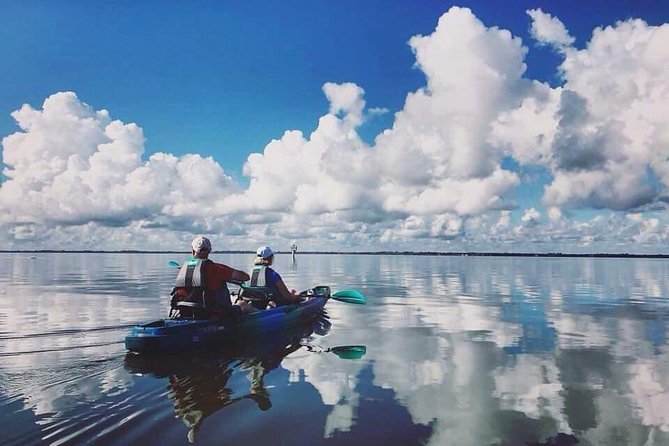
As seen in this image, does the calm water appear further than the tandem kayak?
No

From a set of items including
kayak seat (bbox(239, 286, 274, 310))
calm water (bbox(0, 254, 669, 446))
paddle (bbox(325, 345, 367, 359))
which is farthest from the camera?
kayak seat (bbox(239, 286, 274, 310))

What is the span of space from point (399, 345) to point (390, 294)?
17498mm

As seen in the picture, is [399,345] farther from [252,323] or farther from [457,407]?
[457,407]

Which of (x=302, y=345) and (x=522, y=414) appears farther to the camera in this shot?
(x=302, y=345)

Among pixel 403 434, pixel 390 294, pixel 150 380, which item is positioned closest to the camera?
pixel 403 434

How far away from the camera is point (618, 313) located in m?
23.1

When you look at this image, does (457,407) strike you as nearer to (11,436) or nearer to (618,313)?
(11,436)

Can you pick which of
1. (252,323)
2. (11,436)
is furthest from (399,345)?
(11,436)

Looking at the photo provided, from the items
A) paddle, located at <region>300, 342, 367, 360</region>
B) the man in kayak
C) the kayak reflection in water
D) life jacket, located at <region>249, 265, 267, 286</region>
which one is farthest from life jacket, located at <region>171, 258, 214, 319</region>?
life jacket, located at <region>249, 265, 267, 286</region>

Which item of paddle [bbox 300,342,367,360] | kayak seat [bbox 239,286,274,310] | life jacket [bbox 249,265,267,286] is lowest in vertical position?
paddle [bbox 300,342,367,360]

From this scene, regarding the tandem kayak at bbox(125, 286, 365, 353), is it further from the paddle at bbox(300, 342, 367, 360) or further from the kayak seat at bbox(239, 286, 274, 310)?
the paddle at bbox(300, 342, 367, 360)

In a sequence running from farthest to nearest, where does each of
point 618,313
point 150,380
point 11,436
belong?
point 618,313, point 150,380, point 11,436

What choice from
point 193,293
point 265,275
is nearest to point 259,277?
point 265,275

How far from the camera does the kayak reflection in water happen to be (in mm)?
8797
